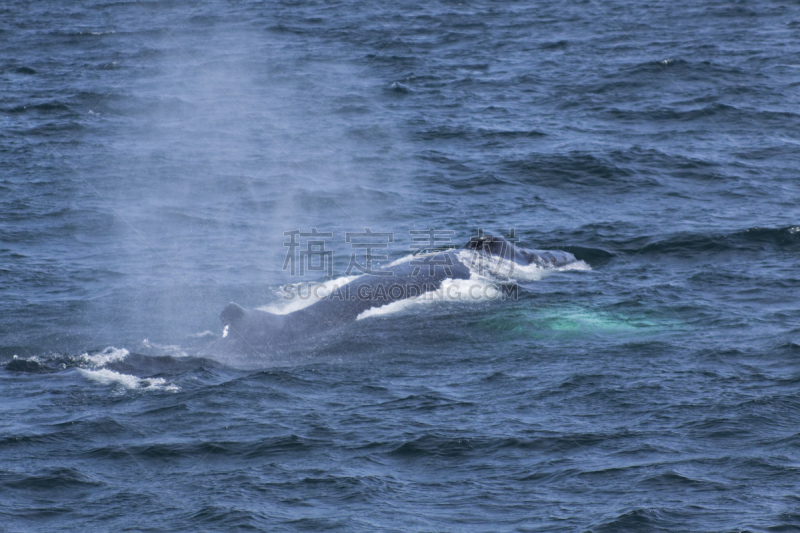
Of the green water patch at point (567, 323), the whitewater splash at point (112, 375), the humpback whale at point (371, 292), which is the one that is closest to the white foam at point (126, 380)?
the whitewater splash at point (112, 375)

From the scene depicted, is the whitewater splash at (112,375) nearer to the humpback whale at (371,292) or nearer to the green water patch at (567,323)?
the humpback whale at (371,292)

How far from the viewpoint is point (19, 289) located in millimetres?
21125

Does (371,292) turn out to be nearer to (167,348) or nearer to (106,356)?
(167,348)

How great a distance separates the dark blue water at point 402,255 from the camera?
12.1m

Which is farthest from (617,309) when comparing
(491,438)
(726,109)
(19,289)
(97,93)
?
(97,93)

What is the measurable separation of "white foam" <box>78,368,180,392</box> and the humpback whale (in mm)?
2061

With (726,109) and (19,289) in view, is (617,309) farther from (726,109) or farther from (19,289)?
(726,109)

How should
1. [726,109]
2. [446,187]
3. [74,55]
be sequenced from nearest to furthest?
[446,187] → [726,109] → [74,55]

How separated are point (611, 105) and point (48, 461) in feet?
90.7

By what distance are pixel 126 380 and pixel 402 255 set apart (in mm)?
10010

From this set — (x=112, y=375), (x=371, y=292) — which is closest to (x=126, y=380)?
(x=112, y=375)

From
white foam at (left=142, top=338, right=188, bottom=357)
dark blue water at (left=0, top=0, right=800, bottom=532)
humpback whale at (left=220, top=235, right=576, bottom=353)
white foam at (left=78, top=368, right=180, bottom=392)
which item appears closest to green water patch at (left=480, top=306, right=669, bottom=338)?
dark blue water at (left=0, top=0, right=800, bottom=532)

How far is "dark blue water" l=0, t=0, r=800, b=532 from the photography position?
12086 millimetres

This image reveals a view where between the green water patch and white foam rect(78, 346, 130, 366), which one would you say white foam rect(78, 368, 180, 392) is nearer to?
white foam rect(78, 346, 130, 366)
